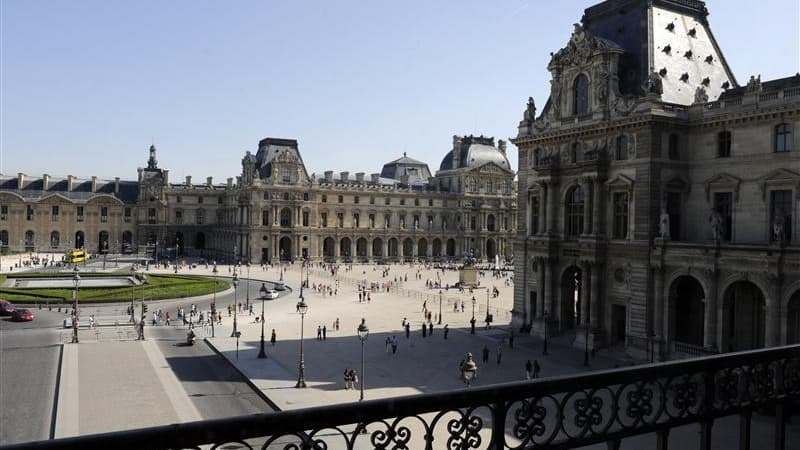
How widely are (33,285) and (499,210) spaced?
7865 cm

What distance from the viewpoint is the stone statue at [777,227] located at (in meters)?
29.5

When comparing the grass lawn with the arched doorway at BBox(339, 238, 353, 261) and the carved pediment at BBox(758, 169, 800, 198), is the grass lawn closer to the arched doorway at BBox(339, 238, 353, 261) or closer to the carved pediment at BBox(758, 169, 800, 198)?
the arched doorway at BBox(339, 238, 353, 261)

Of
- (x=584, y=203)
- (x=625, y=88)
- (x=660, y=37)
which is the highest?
(x=660, y=37)

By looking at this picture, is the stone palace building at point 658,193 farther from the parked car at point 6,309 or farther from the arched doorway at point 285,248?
the arched doorway at point 285,248

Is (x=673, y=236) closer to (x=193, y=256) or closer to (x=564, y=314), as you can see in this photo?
(x=564, y=314)

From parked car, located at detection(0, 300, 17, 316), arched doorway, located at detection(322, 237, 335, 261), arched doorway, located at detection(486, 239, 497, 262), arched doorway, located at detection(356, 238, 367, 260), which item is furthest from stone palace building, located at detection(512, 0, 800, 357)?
arched doorway, located at detection(486, 239, 497, 262)

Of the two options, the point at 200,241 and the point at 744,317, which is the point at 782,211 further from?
the point at 200,241

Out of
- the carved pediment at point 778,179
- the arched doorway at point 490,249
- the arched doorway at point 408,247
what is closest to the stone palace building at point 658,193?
the carved pediment at point 778,179

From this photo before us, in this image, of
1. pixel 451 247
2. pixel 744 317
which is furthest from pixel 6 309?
pixel 451 247

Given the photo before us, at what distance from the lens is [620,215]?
38875 mm

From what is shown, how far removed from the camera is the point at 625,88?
40.0 m

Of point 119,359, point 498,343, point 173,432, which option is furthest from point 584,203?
point 173,432

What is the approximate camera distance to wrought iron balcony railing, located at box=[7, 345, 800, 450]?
4.82m

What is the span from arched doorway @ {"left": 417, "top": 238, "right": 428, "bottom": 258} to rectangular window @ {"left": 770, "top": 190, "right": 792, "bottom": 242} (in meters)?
89.6
